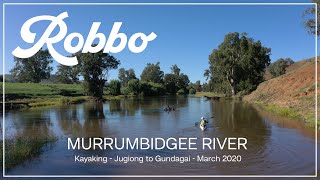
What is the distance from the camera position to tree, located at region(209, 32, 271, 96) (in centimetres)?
8094

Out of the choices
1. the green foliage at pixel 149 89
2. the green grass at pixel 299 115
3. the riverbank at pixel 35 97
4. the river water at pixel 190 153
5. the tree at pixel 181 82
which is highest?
the tree at pixel 181 82

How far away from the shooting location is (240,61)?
8119cm

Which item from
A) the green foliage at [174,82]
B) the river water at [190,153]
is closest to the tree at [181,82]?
the green foliage at [174,82]

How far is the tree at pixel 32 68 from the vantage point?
386ft

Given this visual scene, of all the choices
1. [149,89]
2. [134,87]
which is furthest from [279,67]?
[134,87]

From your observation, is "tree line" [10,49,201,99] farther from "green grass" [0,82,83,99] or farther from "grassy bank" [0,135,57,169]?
"grassy bank" [0,135,57,169]

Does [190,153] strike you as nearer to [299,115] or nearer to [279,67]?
[299,115]

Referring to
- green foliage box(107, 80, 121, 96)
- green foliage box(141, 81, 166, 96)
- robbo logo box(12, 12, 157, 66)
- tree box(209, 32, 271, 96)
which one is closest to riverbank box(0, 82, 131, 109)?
green foliage box(107, 80, 121, 96)

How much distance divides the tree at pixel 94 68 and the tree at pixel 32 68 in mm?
43655

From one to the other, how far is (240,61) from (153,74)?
268ft

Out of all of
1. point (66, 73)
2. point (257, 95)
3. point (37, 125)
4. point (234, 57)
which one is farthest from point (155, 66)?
point (37, 125)

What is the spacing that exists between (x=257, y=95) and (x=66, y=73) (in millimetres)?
89171

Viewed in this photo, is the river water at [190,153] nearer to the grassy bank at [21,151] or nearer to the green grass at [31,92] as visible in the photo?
the grassy bank at [21,151]

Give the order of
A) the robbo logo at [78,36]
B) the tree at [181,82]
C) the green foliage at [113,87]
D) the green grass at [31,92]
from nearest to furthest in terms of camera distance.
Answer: the robbo logo at [78,36] < the green grass at [31,92] < the green foliage at [113,87] < the tree at [181,82]
